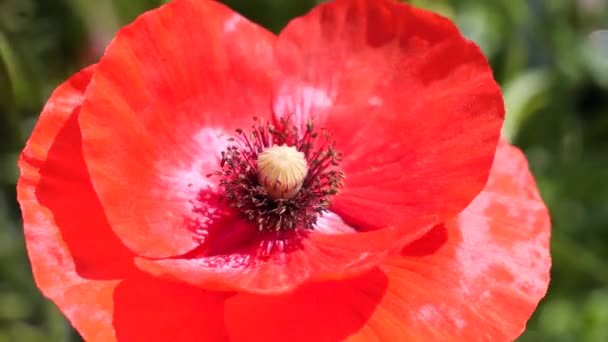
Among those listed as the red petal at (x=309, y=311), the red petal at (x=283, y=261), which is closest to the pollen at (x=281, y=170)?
the red petal at (x=283, y=261)

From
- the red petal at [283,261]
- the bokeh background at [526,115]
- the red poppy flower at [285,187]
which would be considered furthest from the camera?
the bokeh background at [526,115]

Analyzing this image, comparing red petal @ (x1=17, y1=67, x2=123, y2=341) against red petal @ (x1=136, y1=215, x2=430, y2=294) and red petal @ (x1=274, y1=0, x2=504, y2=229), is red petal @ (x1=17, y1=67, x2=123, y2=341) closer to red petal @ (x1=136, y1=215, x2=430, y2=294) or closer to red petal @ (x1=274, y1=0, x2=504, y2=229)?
red petal @ (x1=136, y1=215, x2=430, y2=294)

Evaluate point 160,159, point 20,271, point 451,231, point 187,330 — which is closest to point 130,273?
point 187,330

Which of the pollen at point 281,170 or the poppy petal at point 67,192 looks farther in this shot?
the pollen at point 281,170

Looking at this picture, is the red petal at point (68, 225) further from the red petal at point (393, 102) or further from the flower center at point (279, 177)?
the red petal at point (393, 102)

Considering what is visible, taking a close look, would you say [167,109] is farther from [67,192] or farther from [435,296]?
[435,296]

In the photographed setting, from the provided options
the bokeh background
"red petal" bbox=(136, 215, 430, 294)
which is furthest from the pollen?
the bokeh background

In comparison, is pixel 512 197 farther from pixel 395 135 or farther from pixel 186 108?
pixel 186 108
